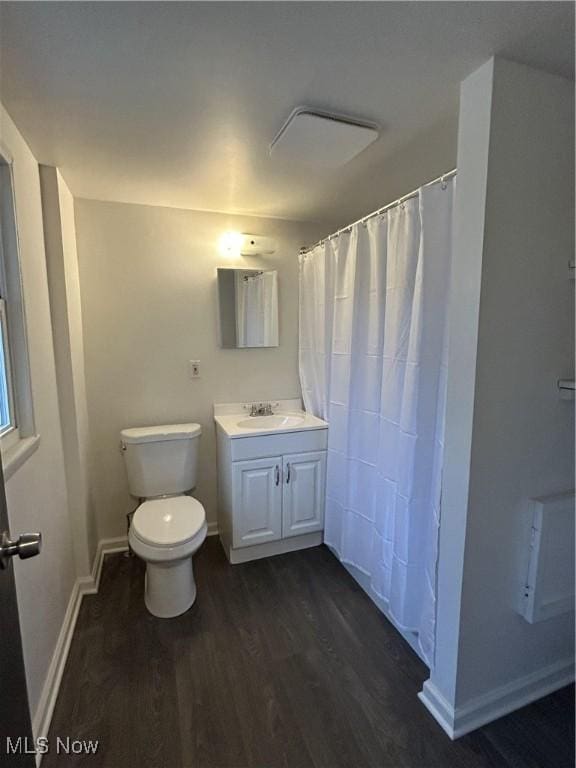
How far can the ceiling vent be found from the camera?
4.56 feet

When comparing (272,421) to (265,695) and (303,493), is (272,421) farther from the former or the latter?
(265,695)

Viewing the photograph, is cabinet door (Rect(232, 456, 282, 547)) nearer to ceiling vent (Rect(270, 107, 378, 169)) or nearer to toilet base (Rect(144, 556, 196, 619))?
toilet base (Rect(144, 556, 196, 619))

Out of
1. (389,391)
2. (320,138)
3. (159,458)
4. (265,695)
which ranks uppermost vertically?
(320,138)

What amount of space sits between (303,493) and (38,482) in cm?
144

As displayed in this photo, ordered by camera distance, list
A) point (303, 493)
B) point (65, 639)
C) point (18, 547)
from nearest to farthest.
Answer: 1. point (18, 547)
2. point (65, 639)
3. point (303, 493)

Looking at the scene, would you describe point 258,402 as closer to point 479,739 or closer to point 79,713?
point 79,713

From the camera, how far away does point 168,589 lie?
187 cm

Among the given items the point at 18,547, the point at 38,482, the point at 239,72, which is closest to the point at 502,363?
the point at 239,72

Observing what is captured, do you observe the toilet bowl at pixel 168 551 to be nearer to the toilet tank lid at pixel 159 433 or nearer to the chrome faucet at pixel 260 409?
the toilet tank lid at pixel 159 433

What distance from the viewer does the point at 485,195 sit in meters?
1.16

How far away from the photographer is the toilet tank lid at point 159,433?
2.19 meters

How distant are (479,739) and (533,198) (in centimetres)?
187

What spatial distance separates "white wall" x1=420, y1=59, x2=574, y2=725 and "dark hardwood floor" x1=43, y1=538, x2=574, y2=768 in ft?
0.53

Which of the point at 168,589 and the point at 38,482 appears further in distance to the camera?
the point at 168,589
